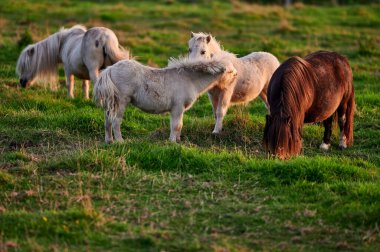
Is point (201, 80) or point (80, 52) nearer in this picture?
point (201, 80)

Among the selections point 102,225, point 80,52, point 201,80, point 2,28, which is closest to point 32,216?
point 102,225

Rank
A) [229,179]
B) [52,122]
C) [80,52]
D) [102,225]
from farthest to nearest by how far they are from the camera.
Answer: [80,52] < [52,122] < [229,179] < [102,225]

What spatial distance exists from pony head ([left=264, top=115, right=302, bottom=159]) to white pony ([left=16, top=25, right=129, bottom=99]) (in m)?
3.98

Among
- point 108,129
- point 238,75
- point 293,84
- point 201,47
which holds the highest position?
point 201,47

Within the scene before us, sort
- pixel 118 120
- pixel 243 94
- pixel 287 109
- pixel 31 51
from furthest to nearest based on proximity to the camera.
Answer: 1. pixel 31 51
2. pixel 243 94
3. pixel 118 120
4. pixel 287 109

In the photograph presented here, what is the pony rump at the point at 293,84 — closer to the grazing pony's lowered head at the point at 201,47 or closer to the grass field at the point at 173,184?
the grass field at the point at 173,184

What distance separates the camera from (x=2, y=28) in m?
20.3

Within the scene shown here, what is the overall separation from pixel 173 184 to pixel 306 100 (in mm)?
2488

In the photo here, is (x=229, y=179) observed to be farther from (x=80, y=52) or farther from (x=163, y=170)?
(x=80, y=52)

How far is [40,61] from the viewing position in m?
13.3

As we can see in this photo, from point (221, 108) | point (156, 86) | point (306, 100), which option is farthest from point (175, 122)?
point (306, 100)

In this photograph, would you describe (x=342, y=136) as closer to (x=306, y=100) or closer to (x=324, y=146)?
(x=324, y=146)

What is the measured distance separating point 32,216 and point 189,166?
7.65 feet

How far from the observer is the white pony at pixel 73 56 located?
12.1 m
